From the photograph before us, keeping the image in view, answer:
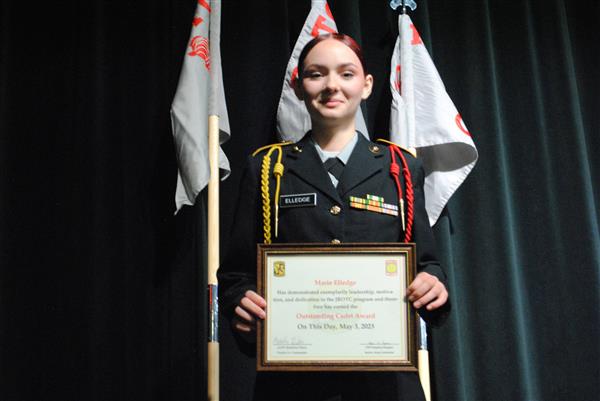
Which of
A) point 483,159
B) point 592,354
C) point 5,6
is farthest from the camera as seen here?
point 5,6

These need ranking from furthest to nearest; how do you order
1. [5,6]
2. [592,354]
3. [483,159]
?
[5,6] → [483,159] → [592,354]

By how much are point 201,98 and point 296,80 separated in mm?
859

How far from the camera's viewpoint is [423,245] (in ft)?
4.65

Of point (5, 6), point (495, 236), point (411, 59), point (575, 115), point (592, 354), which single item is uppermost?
point (5, 6)

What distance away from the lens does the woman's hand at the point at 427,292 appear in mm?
1216

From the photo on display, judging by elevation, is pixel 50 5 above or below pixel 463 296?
above

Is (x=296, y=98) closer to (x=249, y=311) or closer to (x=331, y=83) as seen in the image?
(x=331, y=83)

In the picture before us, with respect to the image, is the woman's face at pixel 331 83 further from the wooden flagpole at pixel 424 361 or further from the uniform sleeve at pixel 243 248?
the wooden flagpole at pixel 424 361

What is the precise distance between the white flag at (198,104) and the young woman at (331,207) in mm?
763

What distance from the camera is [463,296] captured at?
2387 mm

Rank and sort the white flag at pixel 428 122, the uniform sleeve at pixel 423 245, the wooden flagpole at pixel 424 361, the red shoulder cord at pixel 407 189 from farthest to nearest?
1. the white flag at pixel 428 122
2. the wooden flagpole at pixel 424 361
3. the red shoulder cord at pixel 407 189
4. the uniform sleeve at pixel 423 245

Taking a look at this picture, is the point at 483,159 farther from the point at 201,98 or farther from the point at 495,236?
the point at 201,98

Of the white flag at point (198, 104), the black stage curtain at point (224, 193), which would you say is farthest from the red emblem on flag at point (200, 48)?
the black stage curtain at point (224, 193)

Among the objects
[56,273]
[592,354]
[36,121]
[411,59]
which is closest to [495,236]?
[592,354]
